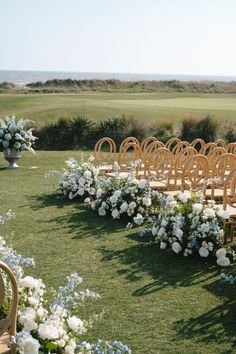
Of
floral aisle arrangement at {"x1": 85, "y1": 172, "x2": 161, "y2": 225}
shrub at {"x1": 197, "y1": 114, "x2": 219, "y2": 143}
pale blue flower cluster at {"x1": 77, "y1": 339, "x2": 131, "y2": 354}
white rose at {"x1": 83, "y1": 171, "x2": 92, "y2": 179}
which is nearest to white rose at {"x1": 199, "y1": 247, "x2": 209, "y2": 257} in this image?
floral aisle arrangement at {"x1": 85, "y1": 172, "x2": 161, "y2": 225}

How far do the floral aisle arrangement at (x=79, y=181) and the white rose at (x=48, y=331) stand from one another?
21.7ft

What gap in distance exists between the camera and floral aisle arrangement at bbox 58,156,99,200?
34.5ft

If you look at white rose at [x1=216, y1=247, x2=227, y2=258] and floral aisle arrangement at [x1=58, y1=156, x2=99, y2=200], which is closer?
white rose at [x1=216, y1=247, x2=227, y2=258]

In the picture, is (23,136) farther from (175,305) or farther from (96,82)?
(96,82)

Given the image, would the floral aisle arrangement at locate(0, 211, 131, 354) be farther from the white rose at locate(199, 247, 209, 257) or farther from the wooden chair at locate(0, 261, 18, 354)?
the white rose at locate(199, 247, 209, 257)

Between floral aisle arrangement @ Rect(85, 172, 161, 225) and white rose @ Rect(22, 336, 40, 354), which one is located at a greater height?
white rose @ Rect(22, 336, 40, 354)

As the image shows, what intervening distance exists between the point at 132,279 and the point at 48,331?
271 cm

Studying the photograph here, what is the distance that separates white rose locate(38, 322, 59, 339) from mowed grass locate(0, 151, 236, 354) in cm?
119

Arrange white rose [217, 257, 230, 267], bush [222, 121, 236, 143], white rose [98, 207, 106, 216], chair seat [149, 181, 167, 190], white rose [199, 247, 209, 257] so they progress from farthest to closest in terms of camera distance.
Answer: bush [222, 121, 236, 143]
chair seat [149, 181, 167, 190]
white rose [98, 207, 106, 216]
white rose [199, 247, 209, 257]
white rose [217, 257, 230, 267]

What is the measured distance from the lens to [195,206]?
7012 millimetres

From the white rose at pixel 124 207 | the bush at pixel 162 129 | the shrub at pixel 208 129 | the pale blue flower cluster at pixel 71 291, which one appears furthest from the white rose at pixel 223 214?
the bush at pixel 162 129

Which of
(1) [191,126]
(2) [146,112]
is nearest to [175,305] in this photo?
(1) [191,126]

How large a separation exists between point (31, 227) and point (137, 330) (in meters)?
3.98

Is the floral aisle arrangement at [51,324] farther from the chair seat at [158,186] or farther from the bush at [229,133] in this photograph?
the bush at [229,133]
